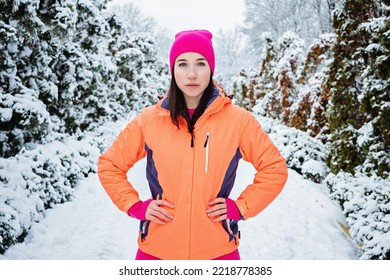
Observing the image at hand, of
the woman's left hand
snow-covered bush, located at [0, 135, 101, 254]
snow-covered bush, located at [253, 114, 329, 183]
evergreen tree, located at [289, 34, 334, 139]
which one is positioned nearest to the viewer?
the woman's left hand

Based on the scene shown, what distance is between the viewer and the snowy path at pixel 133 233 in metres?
3.86

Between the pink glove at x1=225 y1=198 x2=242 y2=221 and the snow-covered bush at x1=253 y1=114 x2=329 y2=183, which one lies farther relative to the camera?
the snow-covered bush at x1=253 y1=114 x2=329 y2=183

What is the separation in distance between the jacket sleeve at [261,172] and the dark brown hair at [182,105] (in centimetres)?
22

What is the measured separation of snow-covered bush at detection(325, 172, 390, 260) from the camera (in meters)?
3.26

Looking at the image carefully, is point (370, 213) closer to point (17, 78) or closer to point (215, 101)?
point (215, 101)

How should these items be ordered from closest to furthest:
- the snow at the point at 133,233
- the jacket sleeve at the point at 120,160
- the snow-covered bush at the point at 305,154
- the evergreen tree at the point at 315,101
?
1. the jacket sleeve at the point at 120,160
2. the snow at the point at 133,233
3. the snow-covered bush at the point at 305,154
4. the evergreen tree at the point at 315,101

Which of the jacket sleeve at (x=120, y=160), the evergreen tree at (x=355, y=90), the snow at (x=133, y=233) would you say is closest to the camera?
the jacket sleeve at (x=120, y=160)

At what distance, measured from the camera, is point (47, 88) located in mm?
5703

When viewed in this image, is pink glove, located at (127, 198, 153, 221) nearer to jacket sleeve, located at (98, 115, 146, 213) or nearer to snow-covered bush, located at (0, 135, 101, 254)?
jacket sleeve, located at (98, 115, 146, 213)

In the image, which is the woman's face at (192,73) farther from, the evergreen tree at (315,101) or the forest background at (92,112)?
the evergreen tree at (315,101)

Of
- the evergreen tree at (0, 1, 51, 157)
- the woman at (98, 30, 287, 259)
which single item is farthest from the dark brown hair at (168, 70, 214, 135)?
the evergreen tree at (0, 1, 51, 157)

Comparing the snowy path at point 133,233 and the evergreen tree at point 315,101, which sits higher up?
the evergreen tree at point 315,101

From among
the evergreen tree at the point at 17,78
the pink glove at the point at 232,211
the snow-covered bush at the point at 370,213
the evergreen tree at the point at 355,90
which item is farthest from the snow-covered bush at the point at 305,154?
the pink glove at the point at 232,211

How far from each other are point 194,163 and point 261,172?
329 millimetres
